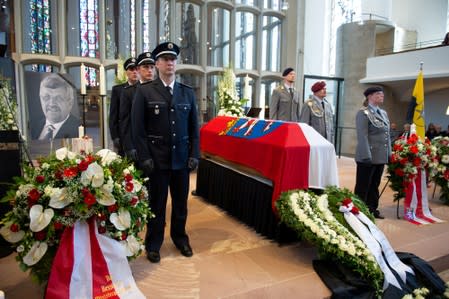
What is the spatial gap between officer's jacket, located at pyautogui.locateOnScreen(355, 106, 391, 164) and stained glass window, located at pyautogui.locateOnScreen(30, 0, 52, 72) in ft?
17.2

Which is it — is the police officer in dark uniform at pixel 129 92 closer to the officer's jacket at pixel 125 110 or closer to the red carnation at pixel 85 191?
the officer's jacket at pixel 125 110

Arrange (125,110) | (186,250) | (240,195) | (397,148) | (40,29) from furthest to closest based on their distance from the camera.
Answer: (40,29) < (397,148) < (240,195) < (125,110) < (186,250)

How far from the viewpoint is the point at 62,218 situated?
1.68m

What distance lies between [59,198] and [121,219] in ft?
1.07

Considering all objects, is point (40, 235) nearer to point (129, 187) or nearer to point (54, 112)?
Answer: point (129, 187)

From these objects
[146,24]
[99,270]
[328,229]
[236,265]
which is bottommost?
[236,265]

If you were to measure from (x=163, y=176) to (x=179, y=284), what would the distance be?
0.71 meters

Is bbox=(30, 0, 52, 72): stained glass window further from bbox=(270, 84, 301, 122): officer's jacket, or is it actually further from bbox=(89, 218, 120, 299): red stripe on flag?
bbox=(89, 218, 120, 299): red stripe on flag

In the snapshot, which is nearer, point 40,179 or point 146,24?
point 40,179

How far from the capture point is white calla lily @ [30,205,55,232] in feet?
5.33

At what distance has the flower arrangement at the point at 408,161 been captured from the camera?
10.7 feet

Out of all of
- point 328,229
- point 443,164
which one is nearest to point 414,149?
point 443,164

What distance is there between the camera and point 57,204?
166 centimetres

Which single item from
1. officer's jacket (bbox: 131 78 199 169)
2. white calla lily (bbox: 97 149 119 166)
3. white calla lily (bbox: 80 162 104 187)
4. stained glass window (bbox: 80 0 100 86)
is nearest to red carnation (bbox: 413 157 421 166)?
officer's jacket (bbox: 131 78 199 169)
